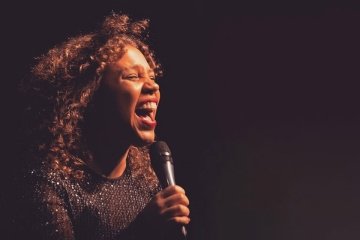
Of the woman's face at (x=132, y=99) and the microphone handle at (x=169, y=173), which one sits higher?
the woman's face at (x=132, y=99)

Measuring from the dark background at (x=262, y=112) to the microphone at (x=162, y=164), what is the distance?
81 centimetres

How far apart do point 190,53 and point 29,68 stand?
0.74m

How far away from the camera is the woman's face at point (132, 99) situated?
1486mm

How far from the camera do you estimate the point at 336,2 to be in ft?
7.57

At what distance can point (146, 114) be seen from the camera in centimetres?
152

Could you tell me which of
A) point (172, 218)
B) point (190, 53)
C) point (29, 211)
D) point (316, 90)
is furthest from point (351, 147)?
point (29, 211)

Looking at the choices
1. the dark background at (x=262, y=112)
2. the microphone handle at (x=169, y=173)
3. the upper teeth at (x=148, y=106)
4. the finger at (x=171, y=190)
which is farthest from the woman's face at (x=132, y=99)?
the dark background at (x=262, y=112)

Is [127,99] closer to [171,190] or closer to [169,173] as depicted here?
[169,173]

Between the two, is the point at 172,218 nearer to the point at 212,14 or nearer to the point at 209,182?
the point at 209,182

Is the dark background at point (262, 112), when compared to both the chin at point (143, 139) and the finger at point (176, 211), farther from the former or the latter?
the finger at point (176, 211)

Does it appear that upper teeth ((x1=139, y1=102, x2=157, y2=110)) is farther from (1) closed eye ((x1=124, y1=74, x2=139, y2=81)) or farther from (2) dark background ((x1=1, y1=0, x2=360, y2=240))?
(2) dark background ((x1=1, y1=0, x2=360, y2=240))

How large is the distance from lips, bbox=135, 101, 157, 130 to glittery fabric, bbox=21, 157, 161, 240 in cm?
21

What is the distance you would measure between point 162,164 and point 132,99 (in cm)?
25

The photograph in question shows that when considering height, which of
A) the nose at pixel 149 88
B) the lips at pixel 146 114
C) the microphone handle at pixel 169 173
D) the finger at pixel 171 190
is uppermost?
the nose at pixel 149 88
